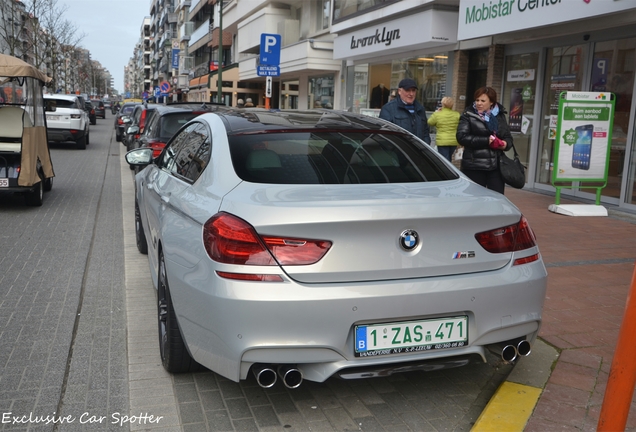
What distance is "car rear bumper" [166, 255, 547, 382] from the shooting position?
2.82 meters

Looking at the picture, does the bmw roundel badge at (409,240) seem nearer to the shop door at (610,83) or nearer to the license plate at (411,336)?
the license plate at (411,336)

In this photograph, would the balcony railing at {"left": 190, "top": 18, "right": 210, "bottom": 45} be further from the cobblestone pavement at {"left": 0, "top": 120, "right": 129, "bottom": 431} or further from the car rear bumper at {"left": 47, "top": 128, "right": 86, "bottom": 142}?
the cobblestone pavement at {"left": 0, "top": 120, "right": 129, "bottom": 431}

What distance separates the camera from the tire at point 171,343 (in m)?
3.60

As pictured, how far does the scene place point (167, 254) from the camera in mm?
3652

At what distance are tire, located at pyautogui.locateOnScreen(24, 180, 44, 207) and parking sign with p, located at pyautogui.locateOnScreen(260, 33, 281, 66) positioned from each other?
670cm

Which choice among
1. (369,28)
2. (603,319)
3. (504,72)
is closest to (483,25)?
(504,72)

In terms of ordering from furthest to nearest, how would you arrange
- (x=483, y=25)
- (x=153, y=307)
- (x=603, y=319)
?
(x=483, y=25) < (x=153, y=307) < (x=603, y=319)

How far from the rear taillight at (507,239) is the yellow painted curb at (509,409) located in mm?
833

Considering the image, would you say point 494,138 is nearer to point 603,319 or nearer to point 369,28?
point 603,319

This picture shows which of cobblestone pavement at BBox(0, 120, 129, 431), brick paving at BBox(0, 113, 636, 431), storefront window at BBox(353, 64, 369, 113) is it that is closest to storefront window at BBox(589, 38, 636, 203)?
brick paving at BBox(0, 113, 636, 431)

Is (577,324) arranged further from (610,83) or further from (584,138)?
(610,83)

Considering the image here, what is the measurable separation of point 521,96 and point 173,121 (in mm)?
7180

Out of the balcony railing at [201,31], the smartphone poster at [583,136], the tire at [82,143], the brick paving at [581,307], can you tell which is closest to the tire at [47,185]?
the brick paving at [581,307]

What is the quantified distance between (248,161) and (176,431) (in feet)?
4.75
